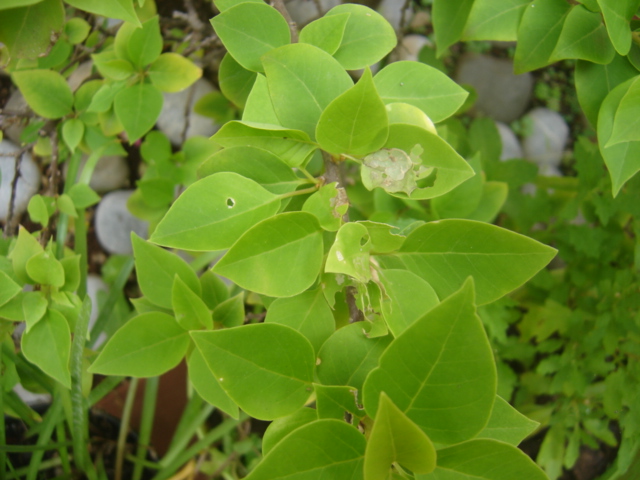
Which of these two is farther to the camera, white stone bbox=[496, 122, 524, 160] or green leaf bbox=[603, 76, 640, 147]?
white stone bbox=[496, 122, 524, 160]

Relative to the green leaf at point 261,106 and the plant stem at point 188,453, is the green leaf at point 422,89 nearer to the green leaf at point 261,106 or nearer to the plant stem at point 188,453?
the green leaf at point 261,106

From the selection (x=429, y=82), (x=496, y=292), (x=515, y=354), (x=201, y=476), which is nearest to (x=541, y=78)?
(x=515, y=354)

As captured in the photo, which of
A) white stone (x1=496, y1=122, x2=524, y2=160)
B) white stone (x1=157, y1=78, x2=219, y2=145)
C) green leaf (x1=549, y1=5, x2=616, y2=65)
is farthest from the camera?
white stone (x1=496, y1=122, x2=524, y2=160)

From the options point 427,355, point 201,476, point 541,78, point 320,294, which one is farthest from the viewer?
point 541,78

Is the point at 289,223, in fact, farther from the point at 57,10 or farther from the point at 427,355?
the point at 57,10

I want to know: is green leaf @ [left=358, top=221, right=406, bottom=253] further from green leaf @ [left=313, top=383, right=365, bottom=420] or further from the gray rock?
the gray rock

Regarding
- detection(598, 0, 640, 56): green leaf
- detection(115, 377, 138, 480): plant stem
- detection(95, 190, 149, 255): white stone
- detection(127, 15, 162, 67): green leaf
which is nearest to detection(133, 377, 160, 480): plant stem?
detection(115, 377, 138, 480): plant stem
